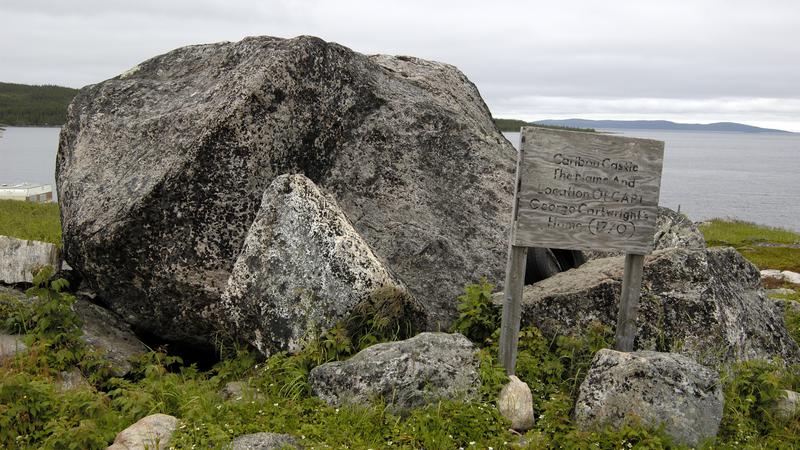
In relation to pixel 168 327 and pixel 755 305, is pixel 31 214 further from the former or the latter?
pixel 755 305

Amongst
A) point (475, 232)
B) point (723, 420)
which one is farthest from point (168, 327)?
point (723, 420)

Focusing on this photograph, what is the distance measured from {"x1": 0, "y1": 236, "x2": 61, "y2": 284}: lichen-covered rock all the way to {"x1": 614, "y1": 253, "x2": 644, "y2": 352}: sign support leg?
8624 mm

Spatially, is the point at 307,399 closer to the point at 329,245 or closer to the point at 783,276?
the point at 329,245

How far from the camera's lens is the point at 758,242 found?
118ft

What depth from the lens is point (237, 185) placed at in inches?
409

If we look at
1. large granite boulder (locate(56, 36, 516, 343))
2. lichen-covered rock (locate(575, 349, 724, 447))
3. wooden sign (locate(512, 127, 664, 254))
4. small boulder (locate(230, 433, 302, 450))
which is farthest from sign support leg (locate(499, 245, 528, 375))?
small boulder (locate(230, 433, 302, 450))

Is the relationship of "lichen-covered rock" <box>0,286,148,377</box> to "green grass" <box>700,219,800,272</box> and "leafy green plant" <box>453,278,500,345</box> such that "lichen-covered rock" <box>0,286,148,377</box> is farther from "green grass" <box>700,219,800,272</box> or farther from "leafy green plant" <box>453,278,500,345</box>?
"green grass" <box>700,219,800,272</box>

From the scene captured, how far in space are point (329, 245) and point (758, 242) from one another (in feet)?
107

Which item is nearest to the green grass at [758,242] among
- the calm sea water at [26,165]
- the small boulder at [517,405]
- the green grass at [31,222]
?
the small boulder at [517,405]

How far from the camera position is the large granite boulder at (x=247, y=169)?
10.2 meters

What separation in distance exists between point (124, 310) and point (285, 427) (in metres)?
4.33

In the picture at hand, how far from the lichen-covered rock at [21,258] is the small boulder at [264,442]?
601 centimetres

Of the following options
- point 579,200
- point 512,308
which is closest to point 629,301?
point 579,200

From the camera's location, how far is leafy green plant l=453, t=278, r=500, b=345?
969 cm
